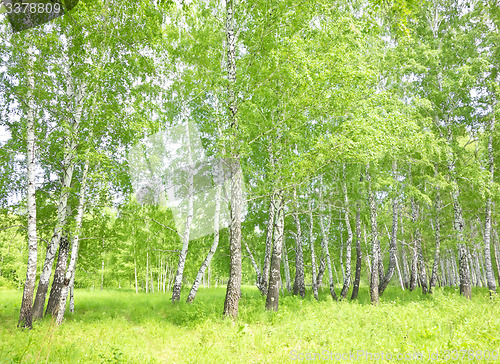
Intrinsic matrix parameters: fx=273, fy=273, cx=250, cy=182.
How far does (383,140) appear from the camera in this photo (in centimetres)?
877

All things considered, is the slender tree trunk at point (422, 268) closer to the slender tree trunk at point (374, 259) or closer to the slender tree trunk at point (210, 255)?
the slender tree trunk at point (374, 259)

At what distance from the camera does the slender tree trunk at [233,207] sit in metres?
8.60

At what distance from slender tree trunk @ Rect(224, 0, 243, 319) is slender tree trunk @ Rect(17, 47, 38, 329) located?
6.25m

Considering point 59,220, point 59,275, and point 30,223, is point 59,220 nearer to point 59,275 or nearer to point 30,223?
point 30,223

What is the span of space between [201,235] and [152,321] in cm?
842

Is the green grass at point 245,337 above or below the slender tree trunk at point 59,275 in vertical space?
below

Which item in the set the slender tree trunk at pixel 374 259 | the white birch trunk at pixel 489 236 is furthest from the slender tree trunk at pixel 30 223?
the white birch trunk at pixel 489 236

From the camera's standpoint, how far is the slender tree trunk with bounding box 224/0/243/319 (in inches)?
339

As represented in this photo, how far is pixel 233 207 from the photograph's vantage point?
914 centimetres

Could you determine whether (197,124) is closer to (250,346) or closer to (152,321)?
(152,321)

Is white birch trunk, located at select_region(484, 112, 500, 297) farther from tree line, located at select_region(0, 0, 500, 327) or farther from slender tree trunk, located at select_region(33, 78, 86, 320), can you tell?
slender tree trunk, located at select_region(33, 78, 86, 320)

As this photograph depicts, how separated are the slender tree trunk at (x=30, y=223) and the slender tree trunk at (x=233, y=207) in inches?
246

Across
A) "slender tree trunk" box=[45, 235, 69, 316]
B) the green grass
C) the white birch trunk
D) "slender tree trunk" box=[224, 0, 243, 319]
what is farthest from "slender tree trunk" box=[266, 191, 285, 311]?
the white birch trunk

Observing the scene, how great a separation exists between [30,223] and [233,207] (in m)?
6.66
